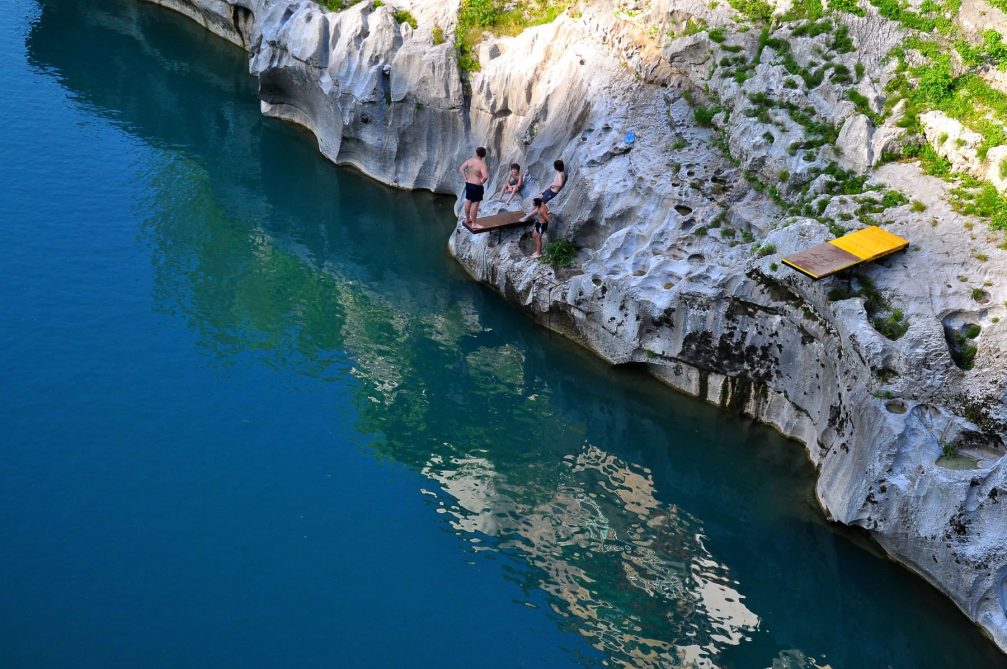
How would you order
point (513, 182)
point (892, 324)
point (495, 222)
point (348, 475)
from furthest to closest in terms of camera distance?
1. point (513, 182)
2. point (495, 222)
3. point (348, 475)
4. point (892, 324)

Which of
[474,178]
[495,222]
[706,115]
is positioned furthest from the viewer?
[474,178]

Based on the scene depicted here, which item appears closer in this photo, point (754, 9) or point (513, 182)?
point (754, 9)

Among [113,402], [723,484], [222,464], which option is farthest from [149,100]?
[723,484]

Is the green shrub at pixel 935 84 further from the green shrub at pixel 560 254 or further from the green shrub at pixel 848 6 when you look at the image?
the green shrub at pixel 560 254

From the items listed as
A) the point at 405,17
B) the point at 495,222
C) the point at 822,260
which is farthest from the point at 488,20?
the point at 822,260

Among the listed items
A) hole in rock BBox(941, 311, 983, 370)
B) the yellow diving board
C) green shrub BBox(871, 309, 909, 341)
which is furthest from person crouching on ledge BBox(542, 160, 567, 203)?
hole in rock BBox(941, 311, 983, 370)

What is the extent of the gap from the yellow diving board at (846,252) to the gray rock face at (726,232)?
462mm

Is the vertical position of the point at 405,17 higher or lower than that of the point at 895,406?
higher

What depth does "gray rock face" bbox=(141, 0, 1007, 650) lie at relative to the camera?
1628 cm

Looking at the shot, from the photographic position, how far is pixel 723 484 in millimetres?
19094

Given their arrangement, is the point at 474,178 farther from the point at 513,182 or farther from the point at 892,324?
the point at 892,324

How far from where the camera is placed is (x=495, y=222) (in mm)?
22922

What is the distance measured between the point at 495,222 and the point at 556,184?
1670 mm

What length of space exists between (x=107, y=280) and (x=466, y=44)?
11262 mm
